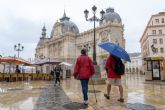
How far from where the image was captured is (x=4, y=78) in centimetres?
2558

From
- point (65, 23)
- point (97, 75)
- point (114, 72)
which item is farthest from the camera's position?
point (65, 23)

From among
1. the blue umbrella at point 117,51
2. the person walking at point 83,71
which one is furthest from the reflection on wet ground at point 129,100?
the blue umbrella at point 117,51

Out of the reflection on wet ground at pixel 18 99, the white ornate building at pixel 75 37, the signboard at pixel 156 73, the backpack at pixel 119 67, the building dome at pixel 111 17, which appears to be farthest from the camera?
the building dome at pixel 111 17

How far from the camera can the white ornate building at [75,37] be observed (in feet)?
234

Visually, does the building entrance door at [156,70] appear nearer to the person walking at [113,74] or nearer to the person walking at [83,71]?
the person walking at [113,74]

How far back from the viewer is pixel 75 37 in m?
86.1

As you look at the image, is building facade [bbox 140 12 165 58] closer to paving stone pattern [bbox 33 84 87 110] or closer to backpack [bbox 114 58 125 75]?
backpack [bbox 114 58 125 75]

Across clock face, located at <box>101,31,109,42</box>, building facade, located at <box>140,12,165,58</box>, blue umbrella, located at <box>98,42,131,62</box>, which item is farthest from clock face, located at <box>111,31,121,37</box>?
blue umbrella, located at <box>98,42,131,62</box>

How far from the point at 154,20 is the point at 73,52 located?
99.1 ft

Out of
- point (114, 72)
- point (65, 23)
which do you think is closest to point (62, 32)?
point (65, 23)

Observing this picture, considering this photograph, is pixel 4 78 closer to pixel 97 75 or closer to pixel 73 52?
pixel 97 75

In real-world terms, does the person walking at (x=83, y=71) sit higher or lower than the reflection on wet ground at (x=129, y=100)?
higher

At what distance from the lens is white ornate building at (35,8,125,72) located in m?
71.4

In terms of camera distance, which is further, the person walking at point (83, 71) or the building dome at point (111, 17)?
the building dome at point (111, 17)
